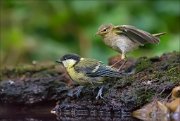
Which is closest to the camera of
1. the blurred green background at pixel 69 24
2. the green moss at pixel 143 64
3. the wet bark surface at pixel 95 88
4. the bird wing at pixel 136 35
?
the wet bark surface at pixel 95 88

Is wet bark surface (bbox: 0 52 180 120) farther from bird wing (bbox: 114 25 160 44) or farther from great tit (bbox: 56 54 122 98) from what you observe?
bird wing (bbox: 114 25 160 44)

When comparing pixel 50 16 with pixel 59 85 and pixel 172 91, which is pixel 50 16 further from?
pixel 172 91

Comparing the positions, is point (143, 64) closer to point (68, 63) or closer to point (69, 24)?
point (68, 63)

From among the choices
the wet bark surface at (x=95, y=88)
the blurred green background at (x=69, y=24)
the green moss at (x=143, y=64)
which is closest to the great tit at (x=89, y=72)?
the wet bark surface at (x=95, y=88)

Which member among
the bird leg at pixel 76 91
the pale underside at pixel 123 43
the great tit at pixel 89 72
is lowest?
the bird leg at pixel 76 91

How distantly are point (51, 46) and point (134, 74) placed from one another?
11.6 feet

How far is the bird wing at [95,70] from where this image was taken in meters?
5.11

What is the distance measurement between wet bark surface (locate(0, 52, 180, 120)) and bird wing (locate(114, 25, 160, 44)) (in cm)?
25

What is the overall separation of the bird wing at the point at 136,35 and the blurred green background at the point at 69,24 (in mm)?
2834

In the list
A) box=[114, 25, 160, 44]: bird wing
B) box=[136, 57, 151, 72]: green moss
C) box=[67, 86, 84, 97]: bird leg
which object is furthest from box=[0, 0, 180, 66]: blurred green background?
box=[67, 86, 84, 97]: bird leg

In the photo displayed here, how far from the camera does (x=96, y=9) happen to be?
8.95m

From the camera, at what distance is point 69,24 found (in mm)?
9078

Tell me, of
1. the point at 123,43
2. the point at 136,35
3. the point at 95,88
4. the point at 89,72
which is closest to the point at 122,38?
the point at 123,43

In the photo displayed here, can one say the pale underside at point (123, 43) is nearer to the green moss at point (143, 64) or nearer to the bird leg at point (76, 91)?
the green moss at point (143, 64)
